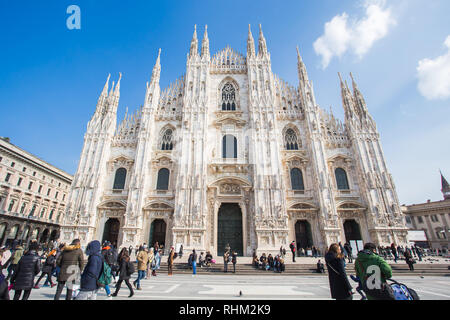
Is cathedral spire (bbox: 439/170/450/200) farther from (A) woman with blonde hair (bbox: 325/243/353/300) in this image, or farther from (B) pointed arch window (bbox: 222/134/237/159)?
(A) woman with blonde hair (bbox: 325/243/353/300)

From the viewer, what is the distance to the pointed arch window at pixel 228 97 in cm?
2572

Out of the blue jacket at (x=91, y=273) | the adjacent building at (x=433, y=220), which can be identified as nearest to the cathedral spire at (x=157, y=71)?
the blue jacket at (x=91, y=273)

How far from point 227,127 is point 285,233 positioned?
12.1 m

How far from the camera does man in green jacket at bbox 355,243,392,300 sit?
3381mm

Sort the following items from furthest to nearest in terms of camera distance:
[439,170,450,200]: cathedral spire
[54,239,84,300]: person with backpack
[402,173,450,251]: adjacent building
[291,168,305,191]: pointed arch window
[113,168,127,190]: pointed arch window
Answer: [439,170,450,200]: cathedral spire
[402,173,450,251]: adjacent building
[113,168,127,190]: pointed arch window
[291,168,305,191]: pointed arch window
[54,239,84,300]: person with backpack

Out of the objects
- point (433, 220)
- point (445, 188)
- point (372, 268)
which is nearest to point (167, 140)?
point (372, 268)

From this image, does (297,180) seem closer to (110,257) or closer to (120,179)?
(120,179)

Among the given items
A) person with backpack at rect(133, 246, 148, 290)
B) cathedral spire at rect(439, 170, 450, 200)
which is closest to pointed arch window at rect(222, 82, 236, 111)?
person with backpack at rect(133, 246, 148, 290)

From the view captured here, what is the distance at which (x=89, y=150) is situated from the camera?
73.1 ft

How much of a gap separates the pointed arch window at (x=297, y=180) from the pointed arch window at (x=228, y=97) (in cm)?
990

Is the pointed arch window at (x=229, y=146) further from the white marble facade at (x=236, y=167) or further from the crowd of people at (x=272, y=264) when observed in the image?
the crowd of people at (x=272, y=264)

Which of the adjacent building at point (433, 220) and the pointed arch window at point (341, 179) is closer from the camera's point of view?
the pointed arch window at point (341, 179)

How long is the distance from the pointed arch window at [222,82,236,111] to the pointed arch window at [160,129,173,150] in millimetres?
6778

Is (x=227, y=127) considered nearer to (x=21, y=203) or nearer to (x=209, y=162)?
(x=209, y=162)
